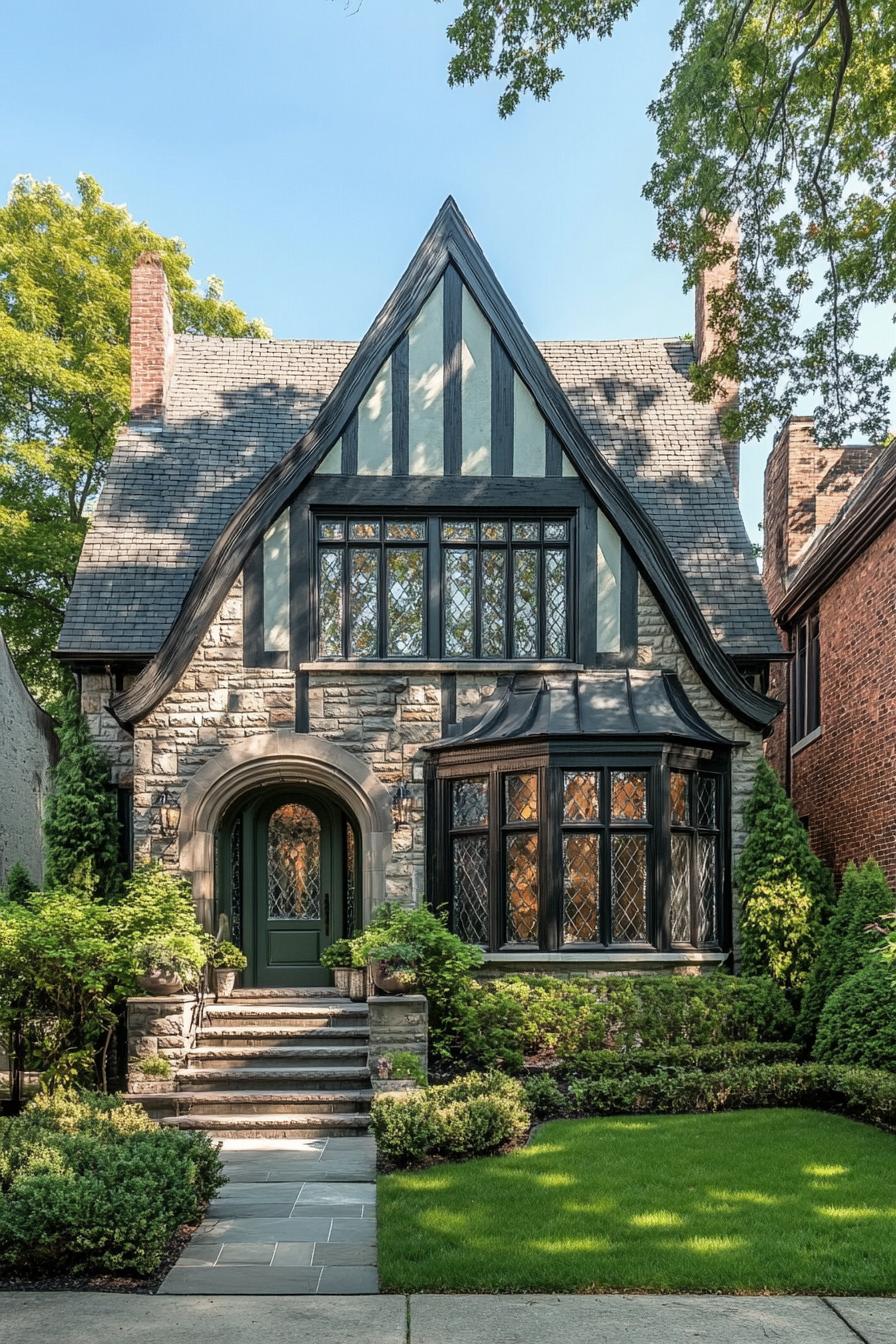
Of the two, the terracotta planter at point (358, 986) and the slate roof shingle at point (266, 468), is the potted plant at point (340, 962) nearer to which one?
the terracotta planter at point (358, 986)

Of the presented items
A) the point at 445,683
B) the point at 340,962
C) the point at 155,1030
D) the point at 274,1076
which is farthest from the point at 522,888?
the point at 155,1030

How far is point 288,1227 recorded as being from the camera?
6.80m

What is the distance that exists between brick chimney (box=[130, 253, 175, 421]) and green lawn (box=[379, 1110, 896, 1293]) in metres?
11.4

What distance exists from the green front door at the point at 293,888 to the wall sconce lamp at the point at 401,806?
0.97m

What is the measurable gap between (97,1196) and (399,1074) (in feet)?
13.5

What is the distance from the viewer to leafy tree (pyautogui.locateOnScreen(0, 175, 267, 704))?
2183cm

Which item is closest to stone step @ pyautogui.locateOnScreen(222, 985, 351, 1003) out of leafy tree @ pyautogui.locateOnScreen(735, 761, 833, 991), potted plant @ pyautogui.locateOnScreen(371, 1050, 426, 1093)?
potted plant @ pyautogui.locateOnScreen(371, 1050, 426, 1093)

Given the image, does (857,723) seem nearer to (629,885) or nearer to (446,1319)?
(629,885)

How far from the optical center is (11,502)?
2270 cm

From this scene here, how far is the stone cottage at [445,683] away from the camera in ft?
39.1

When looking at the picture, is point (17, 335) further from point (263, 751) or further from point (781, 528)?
point (781, 528)

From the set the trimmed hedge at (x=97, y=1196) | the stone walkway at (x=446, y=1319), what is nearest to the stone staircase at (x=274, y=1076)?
the trimmed hedge at (x=97, y=1196)

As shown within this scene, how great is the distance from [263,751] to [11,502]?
13059 mm

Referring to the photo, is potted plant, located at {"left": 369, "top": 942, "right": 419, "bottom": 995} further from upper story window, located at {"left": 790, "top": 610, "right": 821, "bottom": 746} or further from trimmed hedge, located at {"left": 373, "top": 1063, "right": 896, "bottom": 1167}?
upper story window, located at {"left": 790, "top": 610, "right": 821, "bottom": 746}
